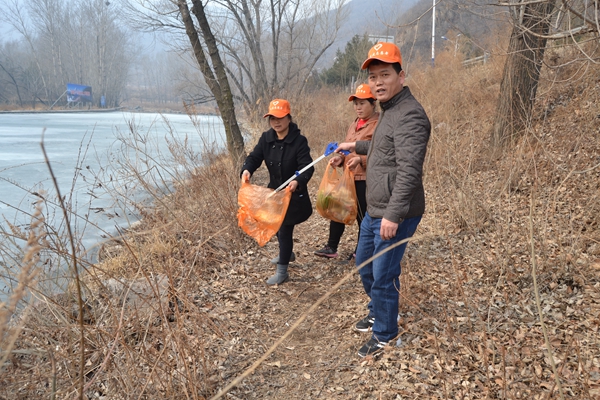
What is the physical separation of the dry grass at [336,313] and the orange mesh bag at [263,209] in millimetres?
487

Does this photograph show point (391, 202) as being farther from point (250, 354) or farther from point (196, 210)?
point (196, 210)

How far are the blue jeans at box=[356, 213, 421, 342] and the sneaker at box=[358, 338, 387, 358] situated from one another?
3 centimetres

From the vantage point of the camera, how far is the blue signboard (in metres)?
44.7

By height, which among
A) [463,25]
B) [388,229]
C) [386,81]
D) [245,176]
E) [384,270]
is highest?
[463,25]

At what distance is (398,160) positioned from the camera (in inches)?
81.9

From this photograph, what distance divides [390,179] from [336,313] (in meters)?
1.44

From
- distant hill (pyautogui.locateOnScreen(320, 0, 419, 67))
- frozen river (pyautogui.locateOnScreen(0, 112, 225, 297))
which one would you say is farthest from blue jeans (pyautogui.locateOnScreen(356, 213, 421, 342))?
frozen river (pyautogui.locateOnScreen(0, 112, 225, 297))

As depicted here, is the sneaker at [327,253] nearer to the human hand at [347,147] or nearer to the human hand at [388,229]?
the human hand at [347,147]

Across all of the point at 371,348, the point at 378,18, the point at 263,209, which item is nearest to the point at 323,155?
the point at 263,209

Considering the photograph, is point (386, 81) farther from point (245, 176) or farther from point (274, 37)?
point (274, 37)

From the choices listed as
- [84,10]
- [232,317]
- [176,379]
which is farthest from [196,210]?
[84,10]

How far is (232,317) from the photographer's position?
10.5 ft

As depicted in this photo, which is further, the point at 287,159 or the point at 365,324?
the point at 287,159

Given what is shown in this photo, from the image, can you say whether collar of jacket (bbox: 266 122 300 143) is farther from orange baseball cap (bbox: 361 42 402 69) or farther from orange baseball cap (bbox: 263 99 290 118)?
orange baseball cap (bbox: 361 42 402 69)
